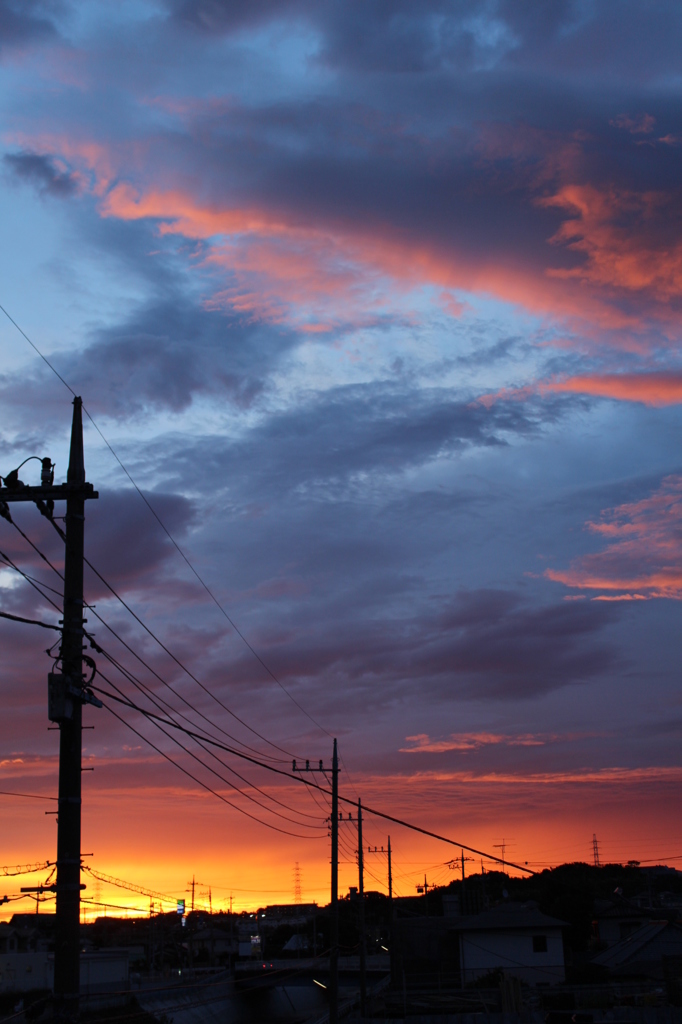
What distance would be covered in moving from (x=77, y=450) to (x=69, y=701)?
195 inches

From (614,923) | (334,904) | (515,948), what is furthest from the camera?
(614,923)

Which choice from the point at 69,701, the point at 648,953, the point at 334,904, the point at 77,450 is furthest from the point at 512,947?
the point at 77,450

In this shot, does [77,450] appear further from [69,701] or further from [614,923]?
[614,923]

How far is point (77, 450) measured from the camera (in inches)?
722

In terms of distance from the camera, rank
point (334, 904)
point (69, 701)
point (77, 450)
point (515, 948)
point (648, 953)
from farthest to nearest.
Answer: point (515, 948)
point (648, 953)
point (334, 904)
point (77, 450)
point (69, 701)

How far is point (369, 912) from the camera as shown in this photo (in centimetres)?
15750

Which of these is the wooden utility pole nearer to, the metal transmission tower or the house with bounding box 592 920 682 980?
the house with bounding box 592 920 682 980

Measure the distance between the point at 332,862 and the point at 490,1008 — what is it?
14155 millimetres

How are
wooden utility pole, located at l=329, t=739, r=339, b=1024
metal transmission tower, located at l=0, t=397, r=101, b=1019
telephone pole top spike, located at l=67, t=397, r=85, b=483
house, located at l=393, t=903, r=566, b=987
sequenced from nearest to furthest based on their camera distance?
metal transmission tower, located at l=0, t=397, r=101, b=1019
telephone pole top spike, located at l=67, t=397, r=85, b=483
wooden utility pole, located at l=329, t=739, r=339, b=1024
house, located at l=393, t=903, r=566, b=987

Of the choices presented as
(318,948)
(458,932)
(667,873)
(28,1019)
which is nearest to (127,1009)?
(458,932)

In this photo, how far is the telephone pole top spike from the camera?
18.1 m

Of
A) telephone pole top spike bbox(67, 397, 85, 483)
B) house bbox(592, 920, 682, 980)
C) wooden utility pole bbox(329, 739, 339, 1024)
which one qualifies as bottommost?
house bbox(592, 920, 682, 980)

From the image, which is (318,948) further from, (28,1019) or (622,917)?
(28,1019)

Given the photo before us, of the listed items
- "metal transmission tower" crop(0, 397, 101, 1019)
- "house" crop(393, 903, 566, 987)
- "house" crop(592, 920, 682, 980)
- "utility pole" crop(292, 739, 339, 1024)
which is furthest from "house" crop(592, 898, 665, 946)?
"metal transmission tower" crop(0, 397, 101, 1019)
